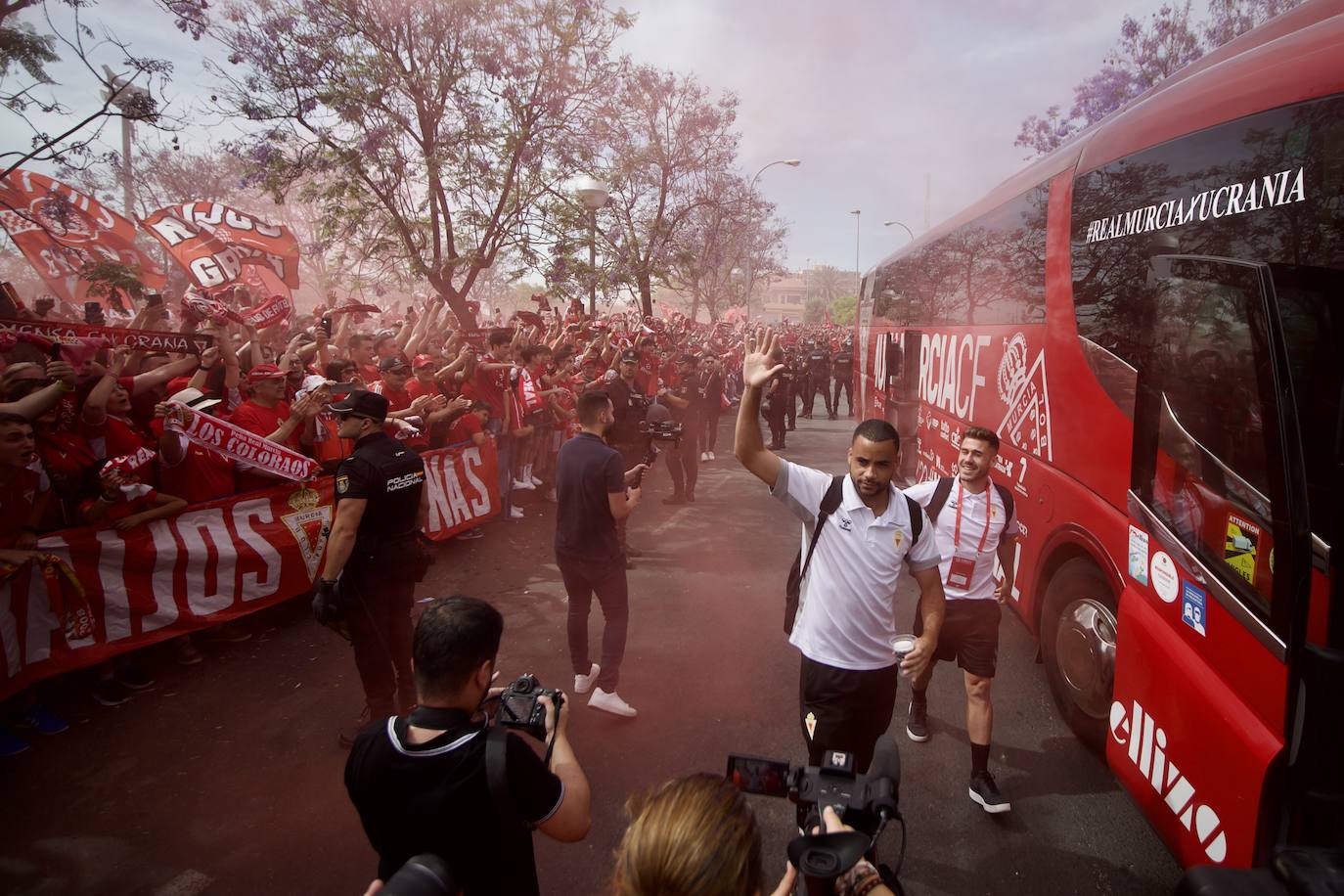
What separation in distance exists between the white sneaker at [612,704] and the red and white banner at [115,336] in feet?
12.9

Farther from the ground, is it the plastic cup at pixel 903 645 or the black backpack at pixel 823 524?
the black backpack at pixel 823 524

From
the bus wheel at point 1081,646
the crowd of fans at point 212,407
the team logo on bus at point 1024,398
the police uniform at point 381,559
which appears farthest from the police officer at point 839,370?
the police uniform at point 381,559

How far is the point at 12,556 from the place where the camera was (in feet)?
13.5

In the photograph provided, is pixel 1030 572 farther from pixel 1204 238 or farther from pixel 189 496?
pixel 189 496

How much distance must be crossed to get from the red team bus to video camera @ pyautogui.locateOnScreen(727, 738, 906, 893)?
1094mm

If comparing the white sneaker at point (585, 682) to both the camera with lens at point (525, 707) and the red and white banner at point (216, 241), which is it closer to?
the camera with lens at point (525, 707)

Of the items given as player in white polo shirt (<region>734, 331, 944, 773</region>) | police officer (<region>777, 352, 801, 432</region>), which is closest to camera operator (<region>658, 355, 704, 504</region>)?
police officer (<region>777, 352, 801, 432</region>)

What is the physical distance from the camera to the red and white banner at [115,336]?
4449mm

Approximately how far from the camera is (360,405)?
149 inches

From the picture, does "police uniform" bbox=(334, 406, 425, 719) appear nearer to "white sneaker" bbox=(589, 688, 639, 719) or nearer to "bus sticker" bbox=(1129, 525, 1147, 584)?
"white sneaker" bbox=(589, 688, 639, 719)

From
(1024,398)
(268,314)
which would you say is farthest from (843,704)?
(268,314)

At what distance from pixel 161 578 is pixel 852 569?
15.8ft

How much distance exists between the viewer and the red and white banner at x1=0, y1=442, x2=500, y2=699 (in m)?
4.26

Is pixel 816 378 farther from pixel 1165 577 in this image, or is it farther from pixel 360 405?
pixel 360 405
